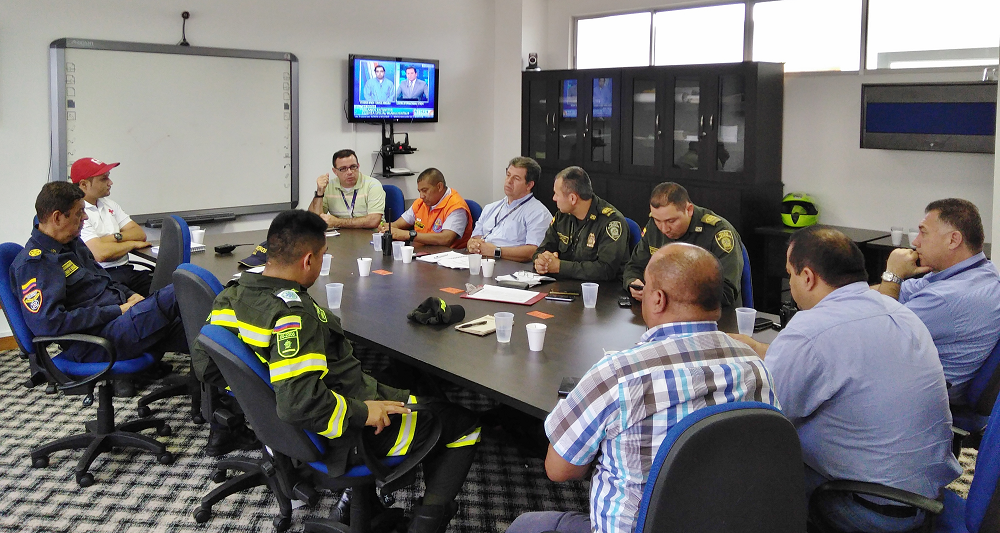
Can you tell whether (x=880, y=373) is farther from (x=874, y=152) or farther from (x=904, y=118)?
(x=874, y=152)

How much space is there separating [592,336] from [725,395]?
1.18m

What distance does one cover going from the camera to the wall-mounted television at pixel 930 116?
480cm

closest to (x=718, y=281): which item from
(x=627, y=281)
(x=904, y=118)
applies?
(x=627, y=281)

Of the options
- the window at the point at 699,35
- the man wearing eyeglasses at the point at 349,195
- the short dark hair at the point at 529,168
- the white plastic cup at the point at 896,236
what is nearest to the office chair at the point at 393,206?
the man wearing eyeglasses at the point at 349,195

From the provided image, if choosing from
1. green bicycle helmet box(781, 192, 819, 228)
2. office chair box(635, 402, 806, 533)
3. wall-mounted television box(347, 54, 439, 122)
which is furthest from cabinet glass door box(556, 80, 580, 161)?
office chair box(635, 402, 806, 533)

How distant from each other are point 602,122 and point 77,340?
479 centimetres

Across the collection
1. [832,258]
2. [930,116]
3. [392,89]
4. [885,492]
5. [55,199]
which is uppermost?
[392,89]

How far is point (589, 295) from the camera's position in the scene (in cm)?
327

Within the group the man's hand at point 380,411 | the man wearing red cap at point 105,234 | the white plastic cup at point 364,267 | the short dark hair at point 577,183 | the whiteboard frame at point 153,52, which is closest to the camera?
the man's hand at point 380,411

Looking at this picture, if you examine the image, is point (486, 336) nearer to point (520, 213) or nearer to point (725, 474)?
point (725, 474)

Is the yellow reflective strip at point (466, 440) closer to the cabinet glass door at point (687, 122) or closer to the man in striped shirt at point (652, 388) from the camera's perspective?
the man in striped shirt at point (652, 388)

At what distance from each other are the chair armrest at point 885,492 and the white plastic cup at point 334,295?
2054mm

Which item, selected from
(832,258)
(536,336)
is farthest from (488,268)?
(832,258)

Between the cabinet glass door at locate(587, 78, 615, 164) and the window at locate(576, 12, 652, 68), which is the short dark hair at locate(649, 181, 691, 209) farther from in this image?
the window at locate(576, 12, 652, 68)
